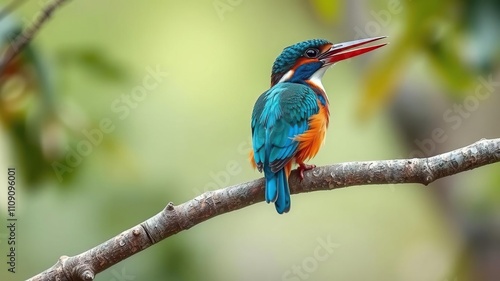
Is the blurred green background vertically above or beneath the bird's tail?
above

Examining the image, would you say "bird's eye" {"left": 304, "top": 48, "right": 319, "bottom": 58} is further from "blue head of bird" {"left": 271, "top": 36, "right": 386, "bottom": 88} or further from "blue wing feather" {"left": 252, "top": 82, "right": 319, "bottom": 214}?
"blue wing feather" {"left": 252, "top": 82, "right": 319, "bottom": 214}

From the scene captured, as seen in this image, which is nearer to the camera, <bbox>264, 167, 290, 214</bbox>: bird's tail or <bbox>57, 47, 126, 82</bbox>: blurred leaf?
<bbox>264, 167, 290, 214</bbox>: bird's tail

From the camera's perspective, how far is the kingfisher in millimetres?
3445

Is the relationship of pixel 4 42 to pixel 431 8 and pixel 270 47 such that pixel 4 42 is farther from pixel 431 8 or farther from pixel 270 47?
pixel 270 47

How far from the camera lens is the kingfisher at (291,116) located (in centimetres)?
345

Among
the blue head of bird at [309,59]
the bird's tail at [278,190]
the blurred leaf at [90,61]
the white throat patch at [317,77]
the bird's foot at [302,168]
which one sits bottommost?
the bird's tail at [278,190]

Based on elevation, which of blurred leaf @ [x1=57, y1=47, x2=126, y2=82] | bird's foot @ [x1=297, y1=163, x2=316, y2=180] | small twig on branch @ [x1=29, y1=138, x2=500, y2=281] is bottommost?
small twig on branch @ [x1=29, y1=138, x2=500, y2=281]

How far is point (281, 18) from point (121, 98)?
2589 mm

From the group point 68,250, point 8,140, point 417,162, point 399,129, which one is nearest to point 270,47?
point 399,129

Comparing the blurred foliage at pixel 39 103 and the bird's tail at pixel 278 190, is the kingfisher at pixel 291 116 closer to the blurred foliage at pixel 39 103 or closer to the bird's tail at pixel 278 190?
the bird's tail at pixel 278 190

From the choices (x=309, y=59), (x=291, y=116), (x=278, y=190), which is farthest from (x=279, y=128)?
(x=309, y=59)

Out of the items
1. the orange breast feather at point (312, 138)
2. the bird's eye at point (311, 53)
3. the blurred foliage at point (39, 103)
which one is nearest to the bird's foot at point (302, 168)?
the orange breast feather at point (312, 138)

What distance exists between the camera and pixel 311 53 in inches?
169

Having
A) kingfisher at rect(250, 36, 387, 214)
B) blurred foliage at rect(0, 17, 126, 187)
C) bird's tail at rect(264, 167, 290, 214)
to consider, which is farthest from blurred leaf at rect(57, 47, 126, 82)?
bird's tail at rect(264, 167, 290, 214)
